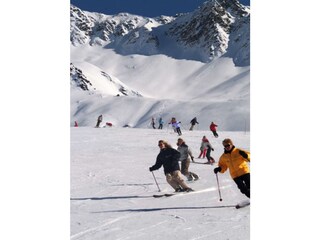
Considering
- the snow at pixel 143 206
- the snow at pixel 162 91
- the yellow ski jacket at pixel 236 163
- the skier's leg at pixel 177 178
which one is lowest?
the snow at pixel 143 206

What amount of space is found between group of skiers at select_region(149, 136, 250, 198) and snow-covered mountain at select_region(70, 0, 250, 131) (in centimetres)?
4394

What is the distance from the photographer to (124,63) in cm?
17138

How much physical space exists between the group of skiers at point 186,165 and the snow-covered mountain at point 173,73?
1730 inches

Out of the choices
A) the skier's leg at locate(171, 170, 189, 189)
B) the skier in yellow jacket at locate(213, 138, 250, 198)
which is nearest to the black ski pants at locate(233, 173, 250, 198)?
the skier in yellow jacket at locate(213, 138, 250, 198)

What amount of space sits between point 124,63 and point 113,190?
16316 cm

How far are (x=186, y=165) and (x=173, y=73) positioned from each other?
142 m

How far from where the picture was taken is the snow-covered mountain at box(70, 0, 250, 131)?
7081cm

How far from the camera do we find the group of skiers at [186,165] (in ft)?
26.5

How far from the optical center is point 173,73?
6004 inches

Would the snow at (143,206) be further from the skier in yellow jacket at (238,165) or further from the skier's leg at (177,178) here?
the skier in yellow jacket at (238,165)

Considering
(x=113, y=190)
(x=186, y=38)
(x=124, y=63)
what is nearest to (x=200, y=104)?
(x=113, y=190)
